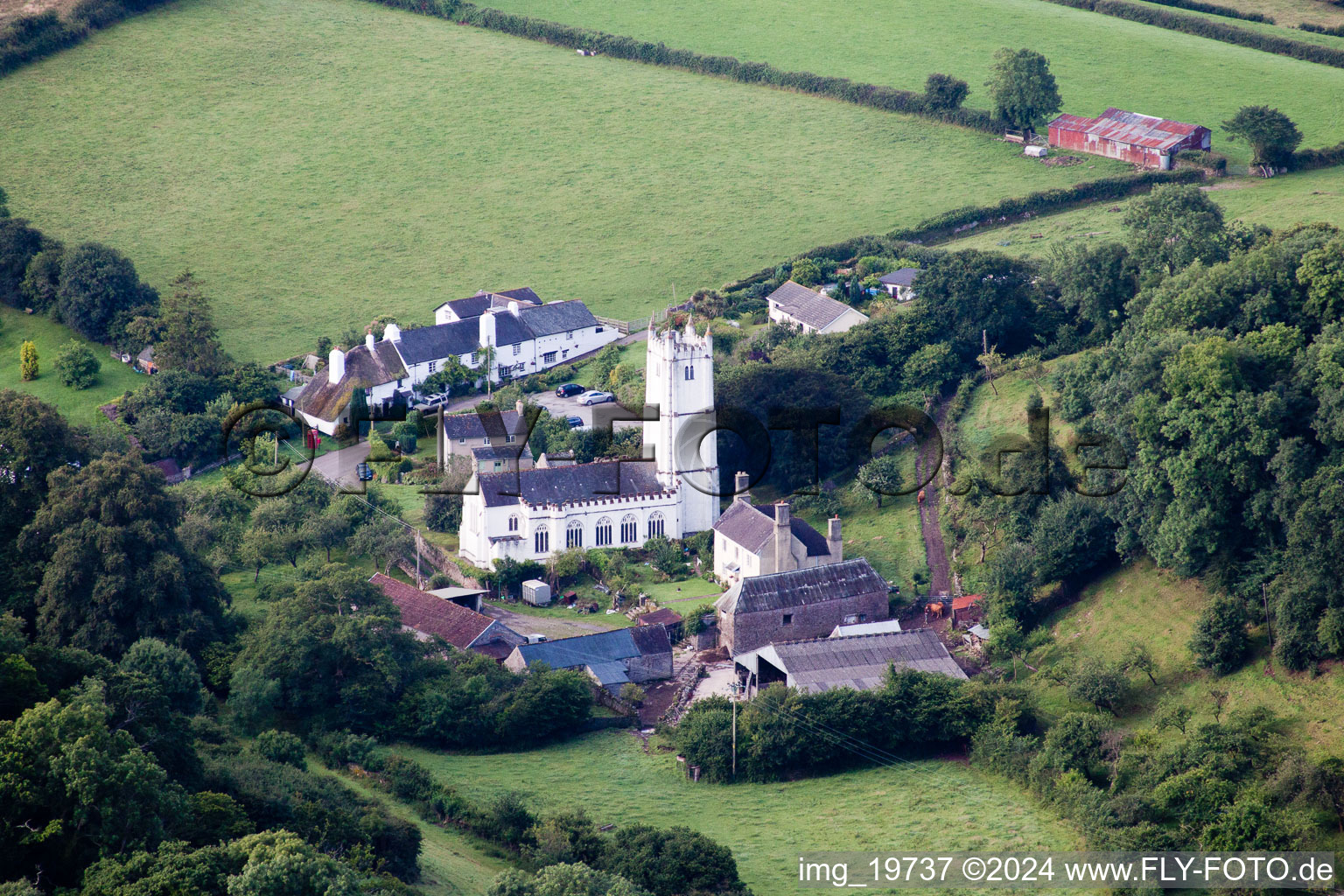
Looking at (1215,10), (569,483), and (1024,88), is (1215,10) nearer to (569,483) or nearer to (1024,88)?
(1024,88)

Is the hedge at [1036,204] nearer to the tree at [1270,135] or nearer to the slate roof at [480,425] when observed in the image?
the tree at [1270,135]

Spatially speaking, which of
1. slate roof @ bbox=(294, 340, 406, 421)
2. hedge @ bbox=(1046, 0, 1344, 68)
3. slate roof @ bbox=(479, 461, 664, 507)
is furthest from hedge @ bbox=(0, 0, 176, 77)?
hedge @ bbox=(1046, 0, 1344, 68)

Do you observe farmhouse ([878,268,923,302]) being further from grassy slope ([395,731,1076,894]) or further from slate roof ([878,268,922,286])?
grassy slope ([395,731,1076,894])

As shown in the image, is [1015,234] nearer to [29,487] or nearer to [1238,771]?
[1238,771]

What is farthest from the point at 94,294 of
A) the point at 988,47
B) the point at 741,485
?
the point at 988,47

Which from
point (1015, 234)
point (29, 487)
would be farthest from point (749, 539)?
point (1015, 234)

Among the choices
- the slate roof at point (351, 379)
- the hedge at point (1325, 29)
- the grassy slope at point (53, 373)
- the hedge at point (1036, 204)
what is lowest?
the grassy slope at point (53, 373)

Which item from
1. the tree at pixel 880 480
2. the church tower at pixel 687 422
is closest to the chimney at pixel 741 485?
the church tower at pixel 687 422
